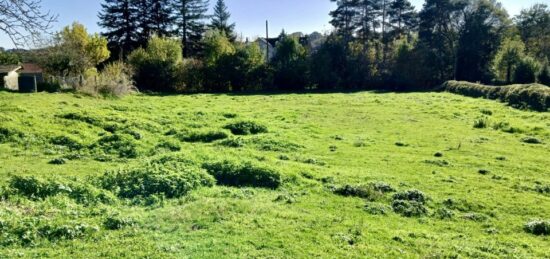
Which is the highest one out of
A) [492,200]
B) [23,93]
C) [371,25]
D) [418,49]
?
[371,25]

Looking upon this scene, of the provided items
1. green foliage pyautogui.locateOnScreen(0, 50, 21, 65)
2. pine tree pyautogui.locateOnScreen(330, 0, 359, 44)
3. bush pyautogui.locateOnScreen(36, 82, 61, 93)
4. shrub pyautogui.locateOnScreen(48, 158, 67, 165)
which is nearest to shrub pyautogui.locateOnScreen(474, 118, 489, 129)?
shrub pyautogui.locateOnScreen(48, 158, 67, 165)

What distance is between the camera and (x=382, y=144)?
17.0m

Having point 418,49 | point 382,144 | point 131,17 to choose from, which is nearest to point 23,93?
point 382,144

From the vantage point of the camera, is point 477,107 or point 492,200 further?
point 477,107

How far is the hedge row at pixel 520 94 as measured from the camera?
27.6 meters

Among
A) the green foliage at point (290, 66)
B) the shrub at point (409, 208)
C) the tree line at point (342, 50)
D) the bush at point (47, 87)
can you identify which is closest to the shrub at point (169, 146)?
the shrub at point (409, 208)

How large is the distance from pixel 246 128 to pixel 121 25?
46.2m

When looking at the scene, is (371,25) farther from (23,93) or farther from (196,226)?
(196,226)

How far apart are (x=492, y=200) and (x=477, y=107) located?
2111 centimetres

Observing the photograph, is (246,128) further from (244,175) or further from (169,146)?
(244,175)

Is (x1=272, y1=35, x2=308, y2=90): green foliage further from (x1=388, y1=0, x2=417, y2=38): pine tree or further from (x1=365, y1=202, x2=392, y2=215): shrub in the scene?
(x1=365, y1=202, x2=392, y2=215): shrub

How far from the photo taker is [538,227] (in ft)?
27.2

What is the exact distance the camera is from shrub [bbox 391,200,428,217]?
8984 millimetres

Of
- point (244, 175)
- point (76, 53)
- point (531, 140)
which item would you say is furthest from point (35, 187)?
point (76, 53)
